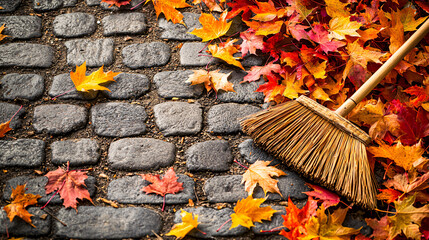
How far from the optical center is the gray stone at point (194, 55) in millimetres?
2189

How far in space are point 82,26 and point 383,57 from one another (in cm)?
191

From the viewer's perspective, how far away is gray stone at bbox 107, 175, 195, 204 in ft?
5.54

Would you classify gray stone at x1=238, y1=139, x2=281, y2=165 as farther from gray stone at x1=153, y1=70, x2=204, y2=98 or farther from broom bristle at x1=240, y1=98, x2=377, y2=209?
gray stone at x1=153, y1=70, x2=204, y2=98

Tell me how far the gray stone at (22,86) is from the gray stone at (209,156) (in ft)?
3.19

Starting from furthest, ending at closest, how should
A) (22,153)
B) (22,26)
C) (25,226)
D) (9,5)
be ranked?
1. (9,5)
2. (22,26)
3. (22,153)
4. (25,226)

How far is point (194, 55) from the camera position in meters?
2.22

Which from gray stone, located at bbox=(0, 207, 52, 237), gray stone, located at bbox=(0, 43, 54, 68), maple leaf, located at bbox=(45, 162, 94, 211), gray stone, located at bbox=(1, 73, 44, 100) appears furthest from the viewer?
gray stone, located at bbox=(0, 43, 54, 68)

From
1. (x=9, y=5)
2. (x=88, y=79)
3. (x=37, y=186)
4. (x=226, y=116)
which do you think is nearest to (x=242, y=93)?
(x=226, y=116)

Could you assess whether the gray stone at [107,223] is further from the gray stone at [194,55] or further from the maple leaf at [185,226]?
the gray stone at [194,55]

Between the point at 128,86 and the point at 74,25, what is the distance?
65cm

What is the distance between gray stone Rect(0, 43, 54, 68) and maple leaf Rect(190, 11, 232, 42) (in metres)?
0.92

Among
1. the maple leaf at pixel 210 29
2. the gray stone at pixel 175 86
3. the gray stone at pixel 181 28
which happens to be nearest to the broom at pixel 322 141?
the gray stone at pixel 175 86

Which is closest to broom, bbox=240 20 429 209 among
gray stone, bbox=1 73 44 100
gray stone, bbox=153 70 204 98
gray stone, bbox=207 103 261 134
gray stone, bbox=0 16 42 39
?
gray stone, bbox=207 103 261 134

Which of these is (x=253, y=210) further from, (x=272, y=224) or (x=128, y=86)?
(x=128, y=86)
